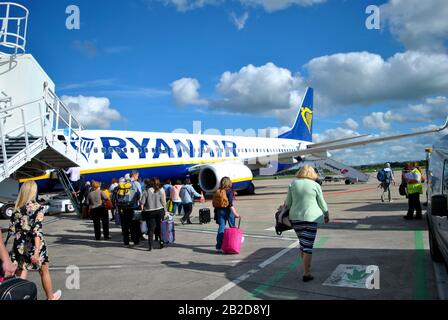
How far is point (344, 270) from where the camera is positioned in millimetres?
5688

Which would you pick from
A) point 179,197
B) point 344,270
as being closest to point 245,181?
point 179,197

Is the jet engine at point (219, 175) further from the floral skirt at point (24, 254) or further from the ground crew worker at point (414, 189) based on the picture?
the floral skirt at point (24, 254)

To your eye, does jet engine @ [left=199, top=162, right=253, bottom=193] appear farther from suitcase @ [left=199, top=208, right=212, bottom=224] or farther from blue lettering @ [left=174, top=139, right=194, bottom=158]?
suitcase @ [left=199, top=208, right=212, bottom=224]

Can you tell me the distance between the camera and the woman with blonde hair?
465 cm

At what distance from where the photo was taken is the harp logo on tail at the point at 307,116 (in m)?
32.7

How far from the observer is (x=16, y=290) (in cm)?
348

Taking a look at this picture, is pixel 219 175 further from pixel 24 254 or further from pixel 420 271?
pixel 24 254

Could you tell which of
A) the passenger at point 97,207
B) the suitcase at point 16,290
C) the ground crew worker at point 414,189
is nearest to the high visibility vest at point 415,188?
the ground crew worker at point 414,189

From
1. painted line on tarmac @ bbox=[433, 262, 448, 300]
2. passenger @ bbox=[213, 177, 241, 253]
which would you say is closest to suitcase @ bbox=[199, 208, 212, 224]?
passenger @ bbox=[213, 177, 241, 253]

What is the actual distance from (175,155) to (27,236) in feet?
48.4

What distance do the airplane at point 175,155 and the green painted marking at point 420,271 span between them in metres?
9.15

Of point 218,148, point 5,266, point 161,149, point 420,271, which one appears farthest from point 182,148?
point 5,266

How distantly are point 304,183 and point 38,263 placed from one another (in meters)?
3.68

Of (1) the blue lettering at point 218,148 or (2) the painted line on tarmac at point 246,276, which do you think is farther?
(1) the blue lettering at point 218,148
